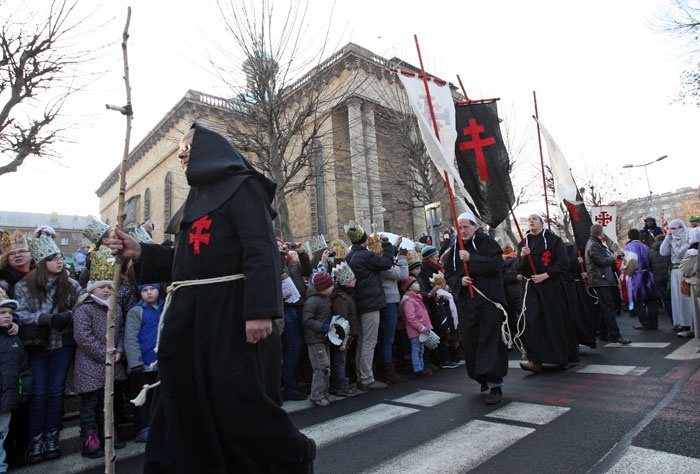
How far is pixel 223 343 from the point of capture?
2.45 meters

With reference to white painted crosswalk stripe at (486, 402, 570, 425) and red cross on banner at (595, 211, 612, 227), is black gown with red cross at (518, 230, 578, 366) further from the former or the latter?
red cross on banner at (595, 211, 612, 227)

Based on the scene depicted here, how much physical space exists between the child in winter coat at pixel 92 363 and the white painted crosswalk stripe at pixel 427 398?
3.16 m

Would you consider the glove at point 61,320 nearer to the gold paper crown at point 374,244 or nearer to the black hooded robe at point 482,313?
the black hooded robe at point 482,313

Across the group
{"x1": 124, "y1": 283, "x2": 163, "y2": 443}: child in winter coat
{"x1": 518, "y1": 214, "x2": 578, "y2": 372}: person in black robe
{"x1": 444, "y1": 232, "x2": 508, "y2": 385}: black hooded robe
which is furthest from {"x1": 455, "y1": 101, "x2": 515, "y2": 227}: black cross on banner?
{"x1": 124, "y1": 283, "x2": 163, "y2": 443}: child in winter coat

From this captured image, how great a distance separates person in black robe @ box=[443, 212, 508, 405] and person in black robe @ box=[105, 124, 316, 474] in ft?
10.5

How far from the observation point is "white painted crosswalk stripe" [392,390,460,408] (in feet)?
17.2

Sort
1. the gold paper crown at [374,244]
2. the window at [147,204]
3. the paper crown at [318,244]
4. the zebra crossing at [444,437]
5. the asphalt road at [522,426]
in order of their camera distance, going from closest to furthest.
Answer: the zebra crossing at [444,437], the asphalt road at [522,426], the gold paper crown at [374,244], the paper crown at [318,244], the window at [147,204]

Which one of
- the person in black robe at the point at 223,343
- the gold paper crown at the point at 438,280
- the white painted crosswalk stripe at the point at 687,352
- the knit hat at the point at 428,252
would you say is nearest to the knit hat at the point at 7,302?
the person in black robe at the point at 223,343

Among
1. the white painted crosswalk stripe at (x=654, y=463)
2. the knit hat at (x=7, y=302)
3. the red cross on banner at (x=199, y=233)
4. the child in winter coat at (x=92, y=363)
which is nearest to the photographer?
the red cross on banner at (x=199, y=233)

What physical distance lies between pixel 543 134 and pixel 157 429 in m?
7.45

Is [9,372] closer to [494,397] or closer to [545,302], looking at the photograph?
[494,397]

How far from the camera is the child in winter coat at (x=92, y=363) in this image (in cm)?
445

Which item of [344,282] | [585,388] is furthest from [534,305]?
[344,282]

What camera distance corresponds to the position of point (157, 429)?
8.20ft
